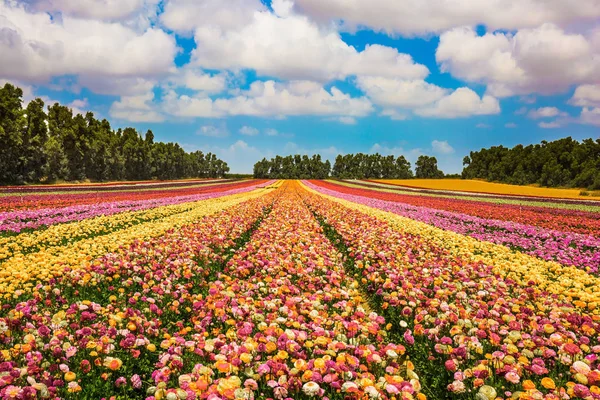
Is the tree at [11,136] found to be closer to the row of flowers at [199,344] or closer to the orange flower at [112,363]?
the row of flowers at [199,344]

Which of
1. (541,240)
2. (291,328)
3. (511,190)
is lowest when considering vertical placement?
(541,240)

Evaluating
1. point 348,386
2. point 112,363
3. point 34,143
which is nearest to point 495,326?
point 348,386

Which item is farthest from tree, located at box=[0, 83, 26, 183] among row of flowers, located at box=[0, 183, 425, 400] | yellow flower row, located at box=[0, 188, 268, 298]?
row of flowers, located at box=[0, 183, 425, 400]

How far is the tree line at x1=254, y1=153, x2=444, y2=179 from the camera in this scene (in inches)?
5842

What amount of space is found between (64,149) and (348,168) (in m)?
112

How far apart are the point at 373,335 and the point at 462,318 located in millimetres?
1236

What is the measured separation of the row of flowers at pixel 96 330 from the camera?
3.55 m

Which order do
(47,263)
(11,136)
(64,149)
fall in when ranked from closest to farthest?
(47,263)
(11,136)
(64,149)

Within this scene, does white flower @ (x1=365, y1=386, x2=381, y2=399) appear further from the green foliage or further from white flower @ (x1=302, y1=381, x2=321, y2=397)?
the green foliage

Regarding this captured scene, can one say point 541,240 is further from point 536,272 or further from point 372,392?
point 372,392

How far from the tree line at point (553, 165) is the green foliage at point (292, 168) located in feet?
217

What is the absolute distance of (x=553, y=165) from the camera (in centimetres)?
8619

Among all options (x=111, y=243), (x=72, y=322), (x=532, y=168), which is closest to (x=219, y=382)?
(x=72, y=322)

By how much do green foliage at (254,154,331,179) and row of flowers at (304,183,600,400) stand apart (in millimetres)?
150252
